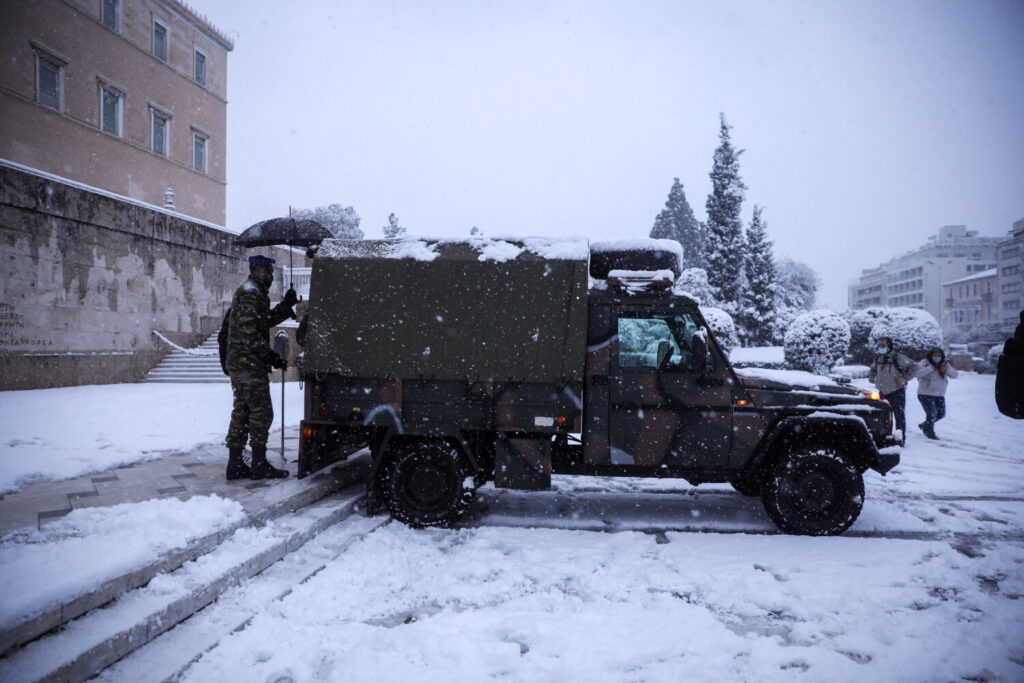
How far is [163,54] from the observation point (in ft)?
76.6

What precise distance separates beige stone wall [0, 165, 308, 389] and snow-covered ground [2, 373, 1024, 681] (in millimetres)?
10880

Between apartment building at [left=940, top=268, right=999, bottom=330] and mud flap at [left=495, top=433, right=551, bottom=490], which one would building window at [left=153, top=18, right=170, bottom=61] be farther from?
apartment building at [left=940, top=268, right=999, bottom=330]

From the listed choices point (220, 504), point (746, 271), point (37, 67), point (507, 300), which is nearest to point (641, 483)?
point (507, 300)

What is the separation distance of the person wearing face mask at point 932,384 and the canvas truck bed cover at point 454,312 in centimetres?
800

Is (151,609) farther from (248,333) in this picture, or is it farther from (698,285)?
(698,285)

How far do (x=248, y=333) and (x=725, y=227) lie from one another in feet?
116

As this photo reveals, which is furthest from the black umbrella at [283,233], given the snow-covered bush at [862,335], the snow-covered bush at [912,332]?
the snow-covered bush at [862,335]

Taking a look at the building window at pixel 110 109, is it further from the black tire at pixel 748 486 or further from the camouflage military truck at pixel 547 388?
the black tire at pixel 748 486

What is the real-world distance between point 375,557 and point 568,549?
152 centimetres

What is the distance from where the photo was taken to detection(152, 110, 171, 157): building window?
23.1 metres

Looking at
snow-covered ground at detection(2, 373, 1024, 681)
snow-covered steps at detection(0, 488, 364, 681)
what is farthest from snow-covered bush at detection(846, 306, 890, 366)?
snow-covered steps at detection(0, 488, 364, 681)

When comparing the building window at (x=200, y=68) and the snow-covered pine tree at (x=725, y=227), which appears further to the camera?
the snow-covered pine tree at (x=725, y=227)

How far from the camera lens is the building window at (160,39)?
22.9 metres

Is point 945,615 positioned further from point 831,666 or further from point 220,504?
point 220,504
